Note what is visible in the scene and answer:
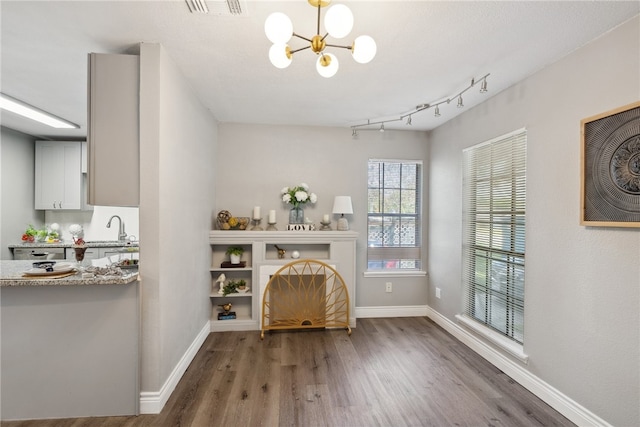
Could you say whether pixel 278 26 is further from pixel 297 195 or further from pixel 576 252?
pixel 297 195

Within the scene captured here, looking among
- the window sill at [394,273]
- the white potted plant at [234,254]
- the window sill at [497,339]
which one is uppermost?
the white potted plant at [234,254]

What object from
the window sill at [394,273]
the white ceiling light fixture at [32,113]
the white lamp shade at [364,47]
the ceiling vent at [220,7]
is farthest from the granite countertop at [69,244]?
the white lamp shade at [364,47]

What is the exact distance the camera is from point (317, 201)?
3.84 m

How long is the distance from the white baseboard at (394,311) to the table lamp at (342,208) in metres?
1.11

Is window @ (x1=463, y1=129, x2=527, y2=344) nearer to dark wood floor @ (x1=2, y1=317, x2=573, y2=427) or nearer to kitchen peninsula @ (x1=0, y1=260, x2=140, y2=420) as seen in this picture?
dark wood floor @ (x1=2, y1=317, x2=573, y2=427)

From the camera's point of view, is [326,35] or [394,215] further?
[394,215]

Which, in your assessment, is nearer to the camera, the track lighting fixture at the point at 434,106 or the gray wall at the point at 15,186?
the track lighting fixture at the point at 434,106

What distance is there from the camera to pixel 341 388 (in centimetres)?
228

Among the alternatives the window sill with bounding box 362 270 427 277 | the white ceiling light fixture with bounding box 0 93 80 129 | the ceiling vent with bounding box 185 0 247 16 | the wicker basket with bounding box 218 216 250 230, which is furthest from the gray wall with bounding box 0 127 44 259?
the window sill with bounding box 362 270 427 277

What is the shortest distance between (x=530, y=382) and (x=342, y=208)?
7.65 feet

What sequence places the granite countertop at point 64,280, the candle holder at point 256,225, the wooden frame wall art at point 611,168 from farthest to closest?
the candle holder at point 256,225 → the granite countertop at point 64,280 → the wooden frame wall art at point 611,168

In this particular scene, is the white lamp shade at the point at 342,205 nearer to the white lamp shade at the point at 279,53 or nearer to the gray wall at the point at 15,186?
the white lamp shade at the point at 279,53

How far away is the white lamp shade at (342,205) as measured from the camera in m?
3.62

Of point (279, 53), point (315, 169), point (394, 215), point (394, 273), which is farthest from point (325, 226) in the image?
point (279, 53)
